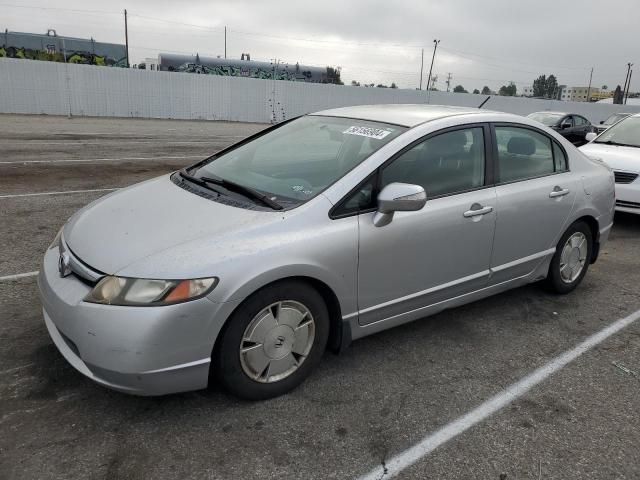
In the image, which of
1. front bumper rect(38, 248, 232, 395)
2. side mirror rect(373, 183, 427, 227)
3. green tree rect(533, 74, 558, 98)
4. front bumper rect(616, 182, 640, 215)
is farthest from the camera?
green tree rect(533, 74, 558, 98)

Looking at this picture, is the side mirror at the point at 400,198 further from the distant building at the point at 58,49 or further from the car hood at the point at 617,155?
the distant building at the point at 58,49

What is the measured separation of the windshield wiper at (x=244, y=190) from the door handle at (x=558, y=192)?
91.9 inches

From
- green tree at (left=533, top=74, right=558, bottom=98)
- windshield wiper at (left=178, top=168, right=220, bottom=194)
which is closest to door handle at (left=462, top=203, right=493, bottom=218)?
windshield wiper at (left=178, top=168, right=220, bottom=194)

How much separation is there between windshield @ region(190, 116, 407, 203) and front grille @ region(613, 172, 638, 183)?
4894 millimetres

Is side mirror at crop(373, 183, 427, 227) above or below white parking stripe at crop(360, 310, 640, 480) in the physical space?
above

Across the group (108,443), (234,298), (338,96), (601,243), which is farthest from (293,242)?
(338,96)

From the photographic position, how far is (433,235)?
3.36 meters

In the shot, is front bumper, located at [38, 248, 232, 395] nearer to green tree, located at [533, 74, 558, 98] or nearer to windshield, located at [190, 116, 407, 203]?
windshield, located at [190, 116, 407, 203]

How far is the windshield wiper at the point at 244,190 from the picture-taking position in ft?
9.91

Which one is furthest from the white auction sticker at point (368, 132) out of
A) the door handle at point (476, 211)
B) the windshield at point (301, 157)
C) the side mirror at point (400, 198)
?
the door handle at point (476, 211)

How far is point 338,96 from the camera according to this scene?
32250 mm

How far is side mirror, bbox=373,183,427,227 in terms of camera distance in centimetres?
296

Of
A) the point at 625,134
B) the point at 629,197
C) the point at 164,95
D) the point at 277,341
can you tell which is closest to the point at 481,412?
the point at 277,341

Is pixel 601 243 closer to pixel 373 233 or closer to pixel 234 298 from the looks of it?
pixel 373 233
